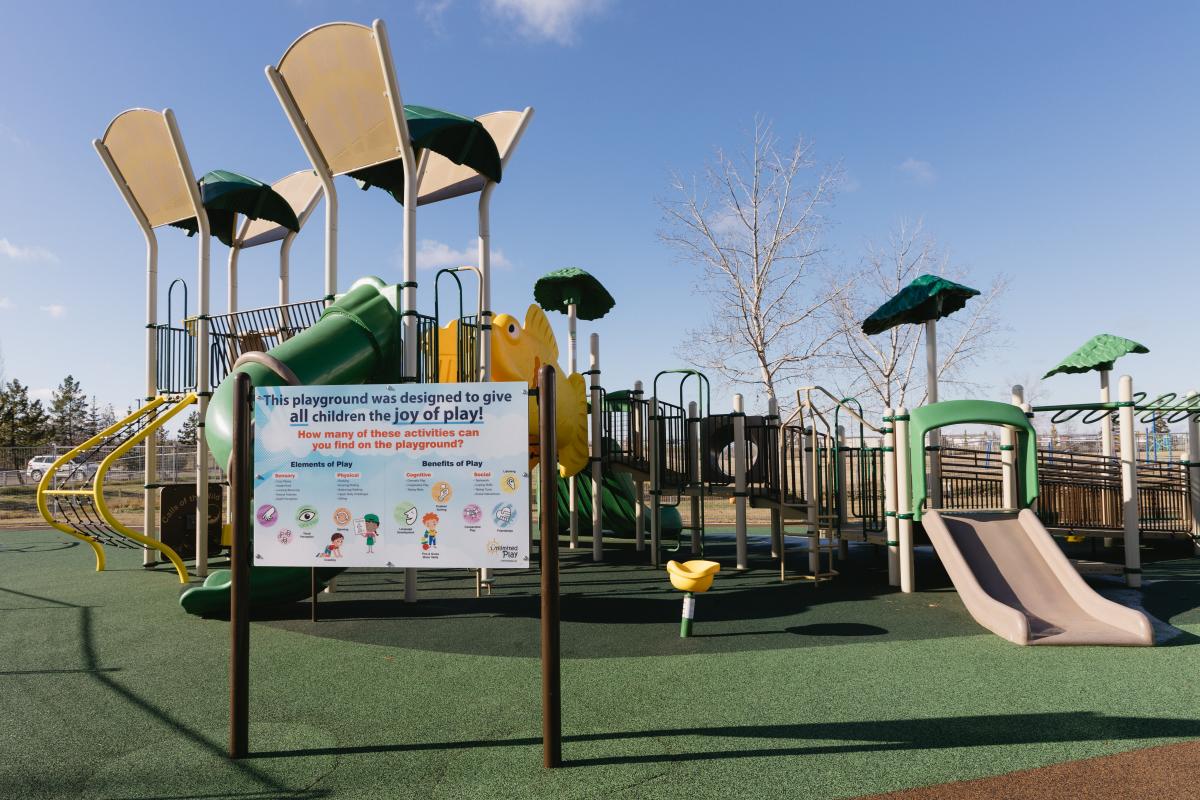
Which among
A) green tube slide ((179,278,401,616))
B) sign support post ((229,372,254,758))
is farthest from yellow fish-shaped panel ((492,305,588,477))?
sign support post ((229,372,254,758))

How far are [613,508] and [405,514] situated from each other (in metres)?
11.0

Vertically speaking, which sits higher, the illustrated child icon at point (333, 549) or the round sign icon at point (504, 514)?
the round sign icon at point (504, 514)

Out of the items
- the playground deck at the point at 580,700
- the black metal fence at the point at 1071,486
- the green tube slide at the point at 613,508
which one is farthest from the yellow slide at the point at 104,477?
the black metal fence at the point at 1071,486

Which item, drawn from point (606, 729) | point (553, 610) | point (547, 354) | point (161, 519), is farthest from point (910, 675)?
point (161, 519)

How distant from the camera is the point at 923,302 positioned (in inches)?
422

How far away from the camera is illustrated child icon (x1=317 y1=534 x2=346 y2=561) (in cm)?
442

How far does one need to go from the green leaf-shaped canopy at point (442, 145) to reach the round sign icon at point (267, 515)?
18.0ft

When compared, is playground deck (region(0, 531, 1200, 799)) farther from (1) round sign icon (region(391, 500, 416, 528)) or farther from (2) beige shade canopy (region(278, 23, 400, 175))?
(2) beige shade canopy (region(278, 23, 400, 175))

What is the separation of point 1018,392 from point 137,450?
37.2 metres

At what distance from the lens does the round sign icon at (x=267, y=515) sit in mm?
4504

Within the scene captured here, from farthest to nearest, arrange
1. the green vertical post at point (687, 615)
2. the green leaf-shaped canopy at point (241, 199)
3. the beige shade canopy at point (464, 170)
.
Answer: the green leaf-shaped canopy at point (241, 199)
the beige shade canopy at point (464, 170)
the green vertical post at point (687, 615)

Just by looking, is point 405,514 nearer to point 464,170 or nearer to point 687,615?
point 687,615

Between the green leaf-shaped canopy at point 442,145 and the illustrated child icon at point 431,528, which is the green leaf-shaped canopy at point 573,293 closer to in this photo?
the green leaf-shaped canopy at point 442,145

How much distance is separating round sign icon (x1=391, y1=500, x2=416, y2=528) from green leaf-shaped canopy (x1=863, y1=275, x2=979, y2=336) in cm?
875
